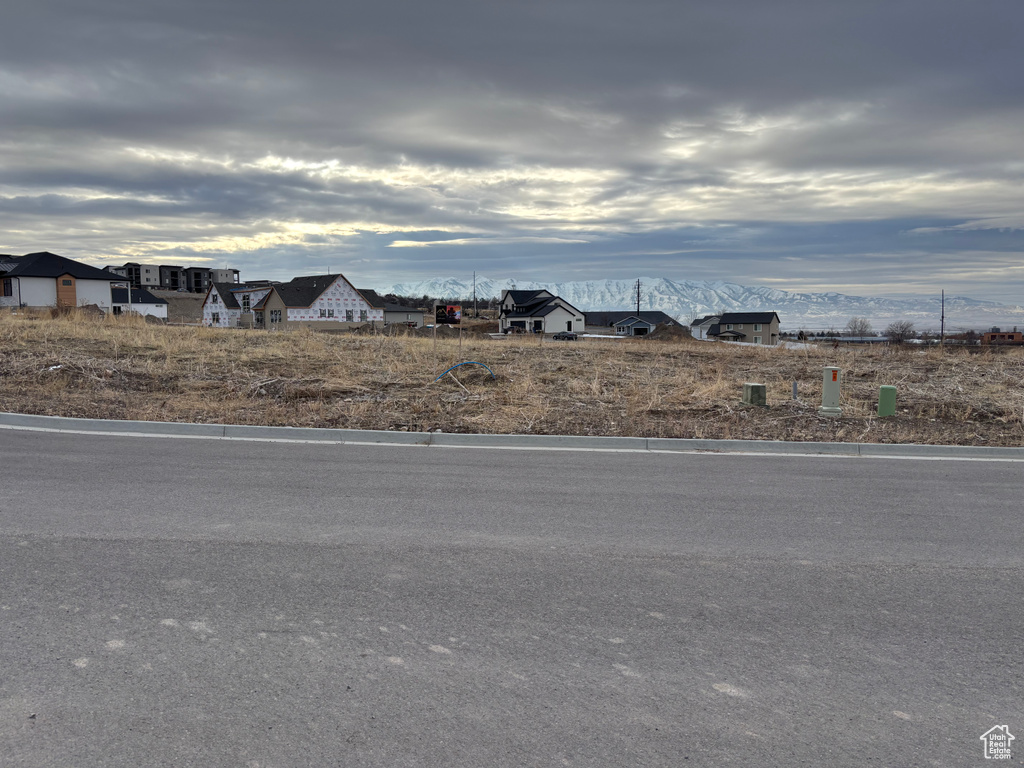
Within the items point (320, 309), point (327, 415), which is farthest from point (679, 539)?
point (320, 309)

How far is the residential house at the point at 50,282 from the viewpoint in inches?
2253

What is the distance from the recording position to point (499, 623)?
4062mm

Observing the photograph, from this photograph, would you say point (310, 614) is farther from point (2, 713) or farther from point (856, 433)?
point (856, 433)

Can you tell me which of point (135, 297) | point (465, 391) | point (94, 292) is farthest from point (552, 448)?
point (135, 297)

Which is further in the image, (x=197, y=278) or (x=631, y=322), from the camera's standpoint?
(x=197, y=278)

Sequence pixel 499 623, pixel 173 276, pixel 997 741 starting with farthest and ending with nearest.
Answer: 1. pixel 173 276
2. pixel 499 623
3. pixel 997 741

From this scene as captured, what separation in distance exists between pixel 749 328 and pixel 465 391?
103 meters

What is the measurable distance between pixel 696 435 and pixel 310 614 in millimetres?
7314

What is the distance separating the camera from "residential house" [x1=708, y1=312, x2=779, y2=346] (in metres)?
107

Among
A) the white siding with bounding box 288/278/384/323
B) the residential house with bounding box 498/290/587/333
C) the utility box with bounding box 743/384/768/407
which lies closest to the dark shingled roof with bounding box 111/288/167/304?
the white siding with bounding box 288/278/384/323

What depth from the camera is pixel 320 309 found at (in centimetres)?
7538

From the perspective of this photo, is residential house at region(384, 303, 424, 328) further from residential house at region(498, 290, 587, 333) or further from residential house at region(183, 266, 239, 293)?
residential house at region(183, 266, 239, 293)

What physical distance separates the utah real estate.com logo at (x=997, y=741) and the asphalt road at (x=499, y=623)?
0.14ft

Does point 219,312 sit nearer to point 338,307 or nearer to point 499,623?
point 338,307
